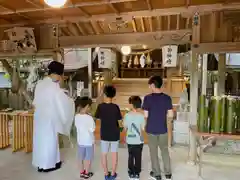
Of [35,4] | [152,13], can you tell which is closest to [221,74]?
[152,13]

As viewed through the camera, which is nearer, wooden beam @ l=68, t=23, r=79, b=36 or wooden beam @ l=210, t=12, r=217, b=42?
wooden beam @ l=210, t=12, r=217, b=42

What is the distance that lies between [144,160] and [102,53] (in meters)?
3.42

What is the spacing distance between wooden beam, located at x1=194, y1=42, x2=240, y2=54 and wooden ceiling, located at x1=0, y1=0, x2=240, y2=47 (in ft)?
1.89

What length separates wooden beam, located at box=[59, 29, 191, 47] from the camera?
475 centimetres

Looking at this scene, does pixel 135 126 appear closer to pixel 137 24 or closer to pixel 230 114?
pixel 230 114

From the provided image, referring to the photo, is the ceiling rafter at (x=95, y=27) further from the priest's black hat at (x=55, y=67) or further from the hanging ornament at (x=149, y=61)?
the hanging ornament at (x=149, y=61)

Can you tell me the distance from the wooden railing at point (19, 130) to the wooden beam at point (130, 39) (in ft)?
5.80

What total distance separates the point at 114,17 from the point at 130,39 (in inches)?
23.6

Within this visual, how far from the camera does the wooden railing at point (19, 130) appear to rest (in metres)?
4.66

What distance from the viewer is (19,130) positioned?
4762mm

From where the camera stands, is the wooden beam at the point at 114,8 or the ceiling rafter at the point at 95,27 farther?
the ceiling rafter at the point at 95,27

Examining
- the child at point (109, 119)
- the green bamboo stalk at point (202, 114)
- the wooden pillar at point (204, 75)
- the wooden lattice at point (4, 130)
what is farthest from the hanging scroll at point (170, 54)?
the wooden lattice at point (4, 130)

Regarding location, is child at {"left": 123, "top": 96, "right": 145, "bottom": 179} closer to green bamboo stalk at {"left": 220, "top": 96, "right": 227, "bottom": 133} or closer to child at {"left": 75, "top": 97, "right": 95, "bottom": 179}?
child at {"left": 75, "top": 97, "right": 95, "bottom": 179}

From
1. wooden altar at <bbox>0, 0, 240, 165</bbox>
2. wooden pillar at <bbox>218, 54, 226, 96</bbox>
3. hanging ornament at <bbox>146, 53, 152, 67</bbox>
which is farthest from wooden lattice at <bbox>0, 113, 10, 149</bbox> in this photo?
hanging ornament at <bbox>146, 53, 152, 67</bbox>
